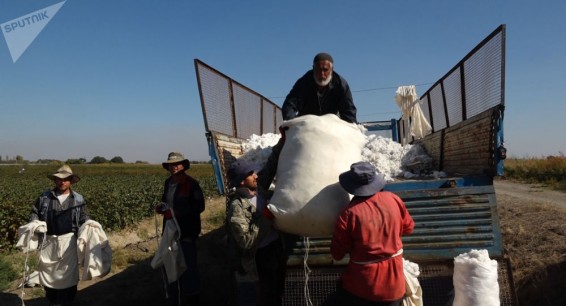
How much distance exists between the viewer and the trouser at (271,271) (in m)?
2.93

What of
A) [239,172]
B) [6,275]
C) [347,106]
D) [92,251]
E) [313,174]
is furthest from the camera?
[6,275]

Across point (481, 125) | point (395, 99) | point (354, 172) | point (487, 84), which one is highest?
point (395, 99)

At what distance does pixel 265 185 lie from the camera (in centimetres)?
327

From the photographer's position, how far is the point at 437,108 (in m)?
5.86

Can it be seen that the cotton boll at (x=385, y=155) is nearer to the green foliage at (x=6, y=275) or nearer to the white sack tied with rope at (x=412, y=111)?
the white sack tied with rope at (x=412, y=111)

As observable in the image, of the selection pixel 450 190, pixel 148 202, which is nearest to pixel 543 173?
pixel 148 202

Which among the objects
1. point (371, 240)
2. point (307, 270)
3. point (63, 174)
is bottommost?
point (307, 270)

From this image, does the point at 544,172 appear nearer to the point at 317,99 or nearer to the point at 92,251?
the point at 317,99

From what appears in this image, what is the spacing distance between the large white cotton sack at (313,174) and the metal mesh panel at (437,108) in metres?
3.04

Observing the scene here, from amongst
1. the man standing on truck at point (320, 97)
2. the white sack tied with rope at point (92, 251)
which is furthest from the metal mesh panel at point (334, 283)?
the white sack tied with rope at point (92, 251)

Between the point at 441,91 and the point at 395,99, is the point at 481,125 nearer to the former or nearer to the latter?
the point at 441,91

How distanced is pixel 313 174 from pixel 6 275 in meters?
5.18

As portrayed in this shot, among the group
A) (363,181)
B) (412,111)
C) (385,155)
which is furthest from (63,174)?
(412,111)

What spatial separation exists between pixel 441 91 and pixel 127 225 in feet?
28.3
